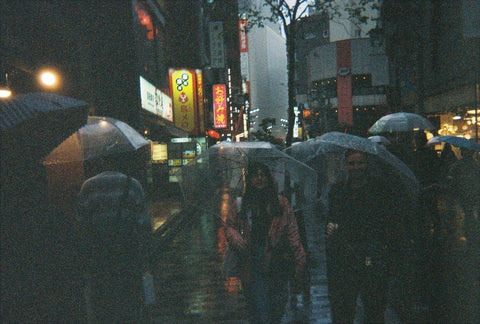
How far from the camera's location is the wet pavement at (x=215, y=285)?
5.21 meters

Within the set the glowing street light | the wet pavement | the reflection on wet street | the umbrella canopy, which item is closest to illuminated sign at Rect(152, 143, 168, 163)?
the wet pavement

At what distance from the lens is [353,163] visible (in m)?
3.72

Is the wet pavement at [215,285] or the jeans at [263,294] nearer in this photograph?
the jeans at [263,294]

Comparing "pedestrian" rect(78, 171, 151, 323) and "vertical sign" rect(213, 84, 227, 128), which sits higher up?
"vertical sign" rect(213, 84, 227, 128)

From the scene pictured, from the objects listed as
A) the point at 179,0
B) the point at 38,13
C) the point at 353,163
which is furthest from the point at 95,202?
the point at 179,0

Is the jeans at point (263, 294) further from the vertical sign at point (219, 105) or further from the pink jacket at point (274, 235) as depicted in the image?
the vertical sign at point (219, 105)

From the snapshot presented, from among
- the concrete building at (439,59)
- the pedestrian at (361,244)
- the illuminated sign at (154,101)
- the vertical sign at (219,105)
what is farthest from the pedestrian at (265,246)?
the vertical sign at (219,105)

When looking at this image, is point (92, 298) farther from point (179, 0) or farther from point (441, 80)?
point (179, 0)

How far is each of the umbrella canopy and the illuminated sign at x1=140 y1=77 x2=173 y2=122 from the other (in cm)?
987

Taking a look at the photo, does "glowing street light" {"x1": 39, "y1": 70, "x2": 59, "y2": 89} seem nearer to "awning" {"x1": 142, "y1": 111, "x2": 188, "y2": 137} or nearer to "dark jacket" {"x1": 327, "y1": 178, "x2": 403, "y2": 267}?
"awning" {"x1": 142, "y1": 111, "x2": 188, "y2": 137}

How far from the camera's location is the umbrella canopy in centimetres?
513

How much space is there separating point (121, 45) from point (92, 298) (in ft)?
38.4

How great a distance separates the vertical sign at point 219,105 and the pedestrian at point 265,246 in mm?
36637

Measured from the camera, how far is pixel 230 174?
4.96 meters
